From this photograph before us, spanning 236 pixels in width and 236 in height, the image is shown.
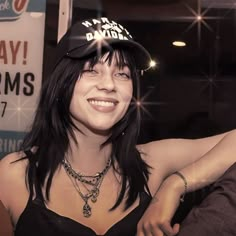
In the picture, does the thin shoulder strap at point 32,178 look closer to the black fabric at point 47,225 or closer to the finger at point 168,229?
the black fabric at point 47,225

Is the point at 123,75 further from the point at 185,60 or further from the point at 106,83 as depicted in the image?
the point at 185,60

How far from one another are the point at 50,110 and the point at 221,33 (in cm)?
46

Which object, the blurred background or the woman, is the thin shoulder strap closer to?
the woman

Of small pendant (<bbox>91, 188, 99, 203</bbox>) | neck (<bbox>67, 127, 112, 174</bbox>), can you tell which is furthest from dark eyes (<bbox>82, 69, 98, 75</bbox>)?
small pendant (<bbox>91, 188, 99, 203</bbox>)

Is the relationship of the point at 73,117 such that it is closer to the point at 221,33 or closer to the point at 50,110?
the point at 50,110

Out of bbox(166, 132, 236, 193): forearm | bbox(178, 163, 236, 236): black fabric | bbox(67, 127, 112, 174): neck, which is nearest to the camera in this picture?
bbox(178, 163, 236, 236): black fabric

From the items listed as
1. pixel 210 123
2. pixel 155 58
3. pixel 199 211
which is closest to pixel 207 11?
pixel 155 58

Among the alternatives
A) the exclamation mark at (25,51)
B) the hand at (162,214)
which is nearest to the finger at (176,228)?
the hand at (162,214)

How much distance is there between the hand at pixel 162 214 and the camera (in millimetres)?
655

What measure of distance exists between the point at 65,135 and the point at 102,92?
0.50ft

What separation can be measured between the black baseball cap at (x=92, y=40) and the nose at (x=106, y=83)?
0.18ft

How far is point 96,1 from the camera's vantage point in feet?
Answer: 3.28

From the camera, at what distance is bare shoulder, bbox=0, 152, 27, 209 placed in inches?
32.3

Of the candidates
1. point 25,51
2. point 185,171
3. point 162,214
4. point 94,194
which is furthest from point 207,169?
point 25,51
